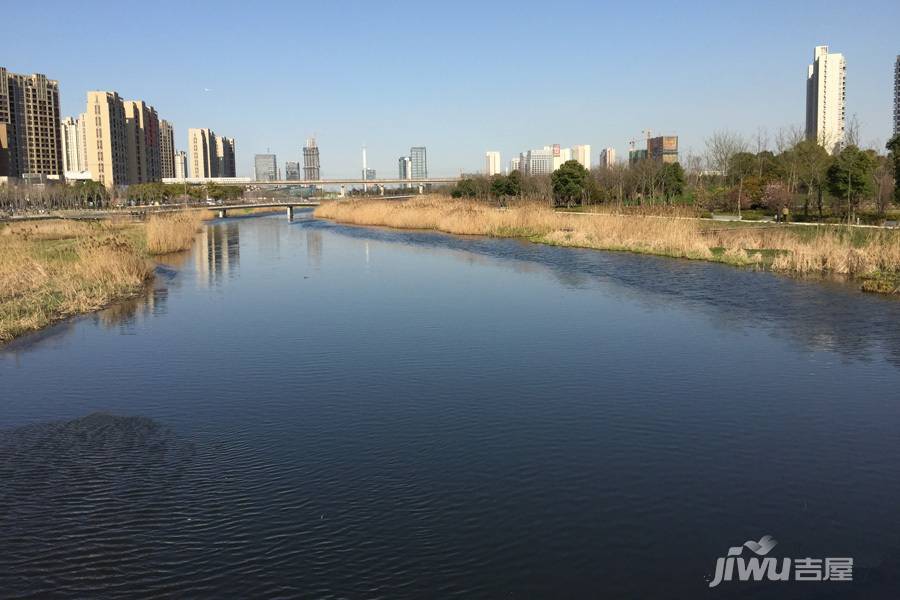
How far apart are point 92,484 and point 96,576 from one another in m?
2.03

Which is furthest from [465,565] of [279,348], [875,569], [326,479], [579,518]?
[279,348]

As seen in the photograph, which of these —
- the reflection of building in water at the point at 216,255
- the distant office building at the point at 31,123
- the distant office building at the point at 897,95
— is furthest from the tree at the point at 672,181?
the distant office building at the point at 31,123

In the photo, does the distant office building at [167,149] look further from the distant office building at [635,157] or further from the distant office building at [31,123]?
the distant office building at [635,157]

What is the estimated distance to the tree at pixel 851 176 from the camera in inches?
1372

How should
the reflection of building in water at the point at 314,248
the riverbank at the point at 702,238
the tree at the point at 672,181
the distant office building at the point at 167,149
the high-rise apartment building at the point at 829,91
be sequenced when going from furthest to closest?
the distant office building at the point at 167,149, the high-rise apartment building at the point at 829,91, the tree at the point at 672,181, the reflection of building in water at the point at 314,248, the riverbank at the point at 702,238

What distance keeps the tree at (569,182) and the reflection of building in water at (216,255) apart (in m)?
26.2

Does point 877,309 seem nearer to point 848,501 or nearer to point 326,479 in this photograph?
point 848,501

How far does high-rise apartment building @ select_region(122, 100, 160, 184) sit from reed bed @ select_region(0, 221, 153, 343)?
127m

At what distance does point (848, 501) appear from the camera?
7578 mm

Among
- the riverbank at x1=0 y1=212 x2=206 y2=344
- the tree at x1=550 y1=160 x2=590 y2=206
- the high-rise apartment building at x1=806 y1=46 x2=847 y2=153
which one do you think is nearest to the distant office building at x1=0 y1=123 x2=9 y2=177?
the tree at x1=550 y1=160 x2=590 y2=206

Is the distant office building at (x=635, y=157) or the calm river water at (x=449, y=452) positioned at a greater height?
the distant office building at (x=635, y=157)

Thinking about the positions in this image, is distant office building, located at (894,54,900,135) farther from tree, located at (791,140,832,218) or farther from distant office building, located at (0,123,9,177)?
distant office building, located at (0,123,9,177)

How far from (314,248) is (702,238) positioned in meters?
19.1

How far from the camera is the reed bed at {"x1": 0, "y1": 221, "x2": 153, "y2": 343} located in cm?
1708
